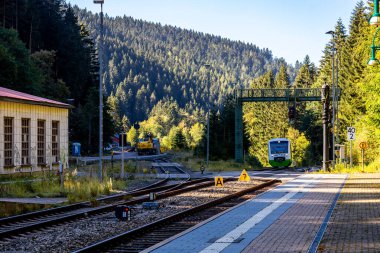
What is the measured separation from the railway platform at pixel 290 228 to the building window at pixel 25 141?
53.1 ft

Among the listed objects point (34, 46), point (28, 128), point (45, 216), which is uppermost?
point (34, 46)

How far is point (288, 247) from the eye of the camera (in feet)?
37.4

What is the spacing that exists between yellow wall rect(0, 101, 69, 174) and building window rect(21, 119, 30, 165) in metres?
0.17

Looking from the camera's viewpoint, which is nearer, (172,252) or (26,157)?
(172,252)

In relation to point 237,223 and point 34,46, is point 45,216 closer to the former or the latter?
point 237,223

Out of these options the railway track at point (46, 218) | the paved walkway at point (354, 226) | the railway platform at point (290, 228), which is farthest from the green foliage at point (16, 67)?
the paved walkway at point (354, 226)

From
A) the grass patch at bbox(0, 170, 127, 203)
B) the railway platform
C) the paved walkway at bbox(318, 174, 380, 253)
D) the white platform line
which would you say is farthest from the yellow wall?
the paved walkway at bbox(318, 174, 380, 253)

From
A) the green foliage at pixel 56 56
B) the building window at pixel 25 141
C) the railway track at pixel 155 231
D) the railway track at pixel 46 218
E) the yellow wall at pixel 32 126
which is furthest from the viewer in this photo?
the green foliage at pixel 56 56

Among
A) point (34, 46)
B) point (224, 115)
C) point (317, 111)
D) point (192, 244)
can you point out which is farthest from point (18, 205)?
point (317, 111)

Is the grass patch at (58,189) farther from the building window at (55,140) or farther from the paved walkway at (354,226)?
the paved walkway at (354,226)

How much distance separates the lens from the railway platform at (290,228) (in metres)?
11.5

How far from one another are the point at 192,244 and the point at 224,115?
65.6m

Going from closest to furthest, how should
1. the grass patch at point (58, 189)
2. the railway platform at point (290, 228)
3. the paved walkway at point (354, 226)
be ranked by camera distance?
1. the paved walkway at point (354, 226)
2. the railway platform at point (290, 228)
3. the grass patch at point (58, 189)

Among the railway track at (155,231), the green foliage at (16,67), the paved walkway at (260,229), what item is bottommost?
the railway track at (155,231)
